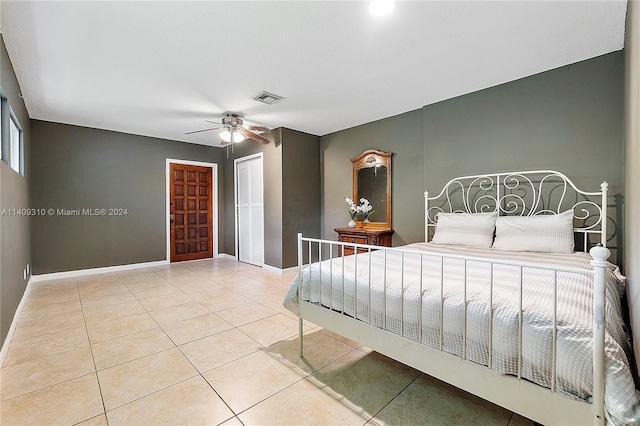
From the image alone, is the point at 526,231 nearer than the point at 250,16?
No

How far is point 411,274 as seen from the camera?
1772mm

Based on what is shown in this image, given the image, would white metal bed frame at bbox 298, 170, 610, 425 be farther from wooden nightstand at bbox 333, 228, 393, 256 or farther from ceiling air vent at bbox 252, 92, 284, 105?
ceiling air vent at bbox 252, 92, 284, 105

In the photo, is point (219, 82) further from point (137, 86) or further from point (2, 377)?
point (2, 377)

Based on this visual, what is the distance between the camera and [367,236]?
4.16 metres

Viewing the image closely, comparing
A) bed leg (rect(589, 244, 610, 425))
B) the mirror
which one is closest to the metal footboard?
bed leg (rect(589, 244, 610, 425))

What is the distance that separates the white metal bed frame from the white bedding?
0.12ft

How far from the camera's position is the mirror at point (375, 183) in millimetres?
4383

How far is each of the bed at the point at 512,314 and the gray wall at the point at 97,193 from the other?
4.42 meters

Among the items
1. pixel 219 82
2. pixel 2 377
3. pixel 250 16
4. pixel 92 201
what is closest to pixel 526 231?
pixel 250 16

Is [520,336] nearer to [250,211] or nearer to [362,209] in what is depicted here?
[362,209]

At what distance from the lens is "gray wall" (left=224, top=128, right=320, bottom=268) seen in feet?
16.4

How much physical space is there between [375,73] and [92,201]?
5027 millimetres

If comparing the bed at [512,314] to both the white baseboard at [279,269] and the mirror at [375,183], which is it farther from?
the white baseboard at [279,269]

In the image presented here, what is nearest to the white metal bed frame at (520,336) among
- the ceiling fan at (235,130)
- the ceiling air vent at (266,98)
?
the ceiling air vent at (266,98)
